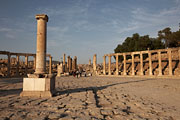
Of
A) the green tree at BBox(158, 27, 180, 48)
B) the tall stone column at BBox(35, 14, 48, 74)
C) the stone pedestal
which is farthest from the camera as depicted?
the green tree at BBox(158, 27, 180, 48)

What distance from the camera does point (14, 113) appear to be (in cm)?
404

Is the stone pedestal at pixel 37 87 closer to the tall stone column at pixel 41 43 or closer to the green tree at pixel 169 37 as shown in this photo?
the tall stone column at pixel 41 43

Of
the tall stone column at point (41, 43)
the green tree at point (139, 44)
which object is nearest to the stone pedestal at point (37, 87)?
the tall stone column at point (41, 43)

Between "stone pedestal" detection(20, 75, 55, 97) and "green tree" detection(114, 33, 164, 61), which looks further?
"green tree" detection(114, 33, 164, 61)

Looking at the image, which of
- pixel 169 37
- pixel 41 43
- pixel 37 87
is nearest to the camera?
pixel 37 87

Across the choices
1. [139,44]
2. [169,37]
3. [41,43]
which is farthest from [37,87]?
[169,37]

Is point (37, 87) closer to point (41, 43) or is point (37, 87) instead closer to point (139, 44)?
point (41, 43)

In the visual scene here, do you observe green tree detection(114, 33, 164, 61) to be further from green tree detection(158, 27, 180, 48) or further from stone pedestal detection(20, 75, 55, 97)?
stone pedestal detection(20, 75, 55, 97)

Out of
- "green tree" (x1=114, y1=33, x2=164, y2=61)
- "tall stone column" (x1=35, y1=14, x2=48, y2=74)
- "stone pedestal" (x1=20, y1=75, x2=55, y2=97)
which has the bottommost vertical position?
"stone pedestal" (x1=20, y1=75, x2=55, y2=97)

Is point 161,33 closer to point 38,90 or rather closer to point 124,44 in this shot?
point 124,44

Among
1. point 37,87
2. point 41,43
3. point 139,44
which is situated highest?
point 139,44

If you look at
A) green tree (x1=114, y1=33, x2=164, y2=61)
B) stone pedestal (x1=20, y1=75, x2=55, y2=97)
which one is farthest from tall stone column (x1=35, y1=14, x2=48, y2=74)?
green tree (x1=114, y1=33, x2=164, y2=61)

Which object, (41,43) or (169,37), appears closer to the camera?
(41,43)

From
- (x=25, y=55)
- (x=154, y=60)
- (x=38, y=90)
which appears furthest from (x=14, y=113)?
(x=154, y=60)
